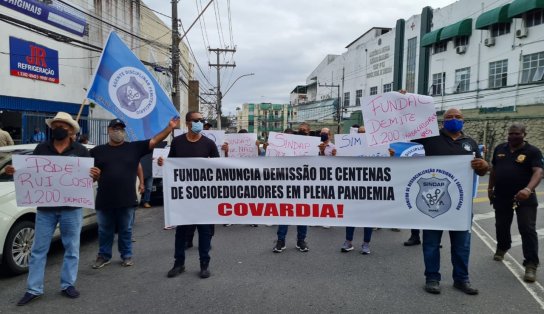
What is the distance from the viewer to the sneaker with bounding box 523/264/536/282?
4995 mm

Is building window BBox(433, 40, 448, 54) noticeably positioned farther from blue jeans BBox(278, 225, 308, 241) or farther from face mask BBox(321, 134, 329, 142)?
blue jeans BBox(278, 225, 308, 241)

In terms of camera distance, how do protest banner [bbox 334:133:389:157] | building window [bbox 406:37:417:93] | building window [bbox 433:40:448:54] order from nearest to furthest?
1. protest banner [bbox 334:133:389:157]
2. building window [bbox 433:40:448:54]
3. building window [bbox 406:37:417:93]

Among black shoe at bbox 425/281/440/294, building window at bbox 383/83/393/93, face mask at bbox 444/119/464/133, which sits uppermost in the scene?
building window at bbox 383/83/393/93

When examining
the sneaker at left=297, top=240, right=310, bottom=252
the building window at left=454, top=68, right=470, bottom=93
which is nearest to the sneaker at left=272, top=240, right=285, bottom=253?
the sneaker at left=297, top=240, right=310, bottom=252

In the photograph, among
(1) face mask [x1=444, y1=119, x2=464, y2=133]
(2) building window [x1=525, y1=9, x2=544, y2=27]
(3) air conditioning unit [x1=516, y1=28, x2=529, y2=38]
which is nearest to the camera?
(1) face mask [x1=444, y1=119, x2=464, y2=133]

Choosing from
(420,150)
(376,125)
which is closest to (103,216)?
(376,125)

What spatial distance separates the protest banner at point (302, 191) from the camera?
476cm

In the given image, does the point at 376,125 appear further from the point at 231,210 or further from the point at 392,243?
the point at 392,243

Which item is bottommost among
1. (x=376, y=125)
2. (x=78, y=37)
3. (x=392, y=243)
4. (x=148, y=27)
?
(x=392, y=243)

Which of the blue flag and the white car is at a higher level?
the blue flag

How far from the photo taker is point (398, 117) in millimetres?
4824

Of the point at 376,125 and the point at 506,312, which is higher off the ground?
the point at 376,125

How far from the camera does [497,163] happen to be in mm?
5559

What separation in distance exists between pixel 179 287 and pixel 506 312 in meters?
3.35
